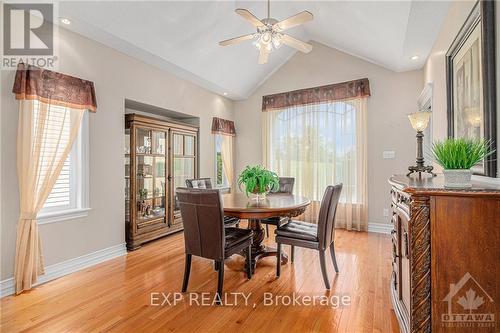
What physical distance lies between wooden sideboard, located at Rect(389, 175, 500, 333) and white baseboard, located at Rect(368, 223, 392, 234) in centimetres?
326

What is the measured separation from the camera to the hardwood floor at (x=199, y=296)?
1893mm

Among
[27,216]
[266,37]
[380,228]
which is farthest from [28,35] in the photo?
[380,228]

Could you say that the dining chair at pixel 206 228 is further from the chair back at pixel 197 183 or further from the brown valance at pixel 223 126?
the brown valance at pixel 223 126

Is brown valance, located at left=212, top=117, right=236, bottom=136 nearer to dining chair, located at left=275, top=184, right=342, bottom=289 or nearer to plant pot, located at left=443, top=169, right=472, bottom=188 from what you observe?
dining chair, located at left=275, top=184, right=342, bottom=289

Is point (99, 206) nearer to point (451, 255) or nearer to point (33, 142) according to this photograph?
point (33, 142)

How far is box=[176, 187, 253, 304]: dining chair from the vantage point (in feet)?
7.21

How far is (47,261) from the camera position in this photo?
266cm

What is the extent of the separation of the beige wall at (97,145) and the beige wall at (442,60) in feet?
11.9

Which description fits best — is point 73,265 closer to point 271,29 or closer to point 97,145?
point 97,145

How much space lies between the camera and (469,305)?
125 cm

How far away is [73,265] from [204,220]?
1779mm

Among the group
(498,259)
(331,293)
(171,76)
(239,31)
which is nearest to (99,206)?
(171,76)

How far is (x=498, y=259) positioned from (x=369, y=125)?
3565 millimetres

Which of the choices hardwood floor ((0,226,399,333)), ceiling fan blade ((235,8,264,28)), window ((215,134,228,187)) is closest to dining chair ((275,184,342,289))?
hardwood floor ((0,226,399,333))
